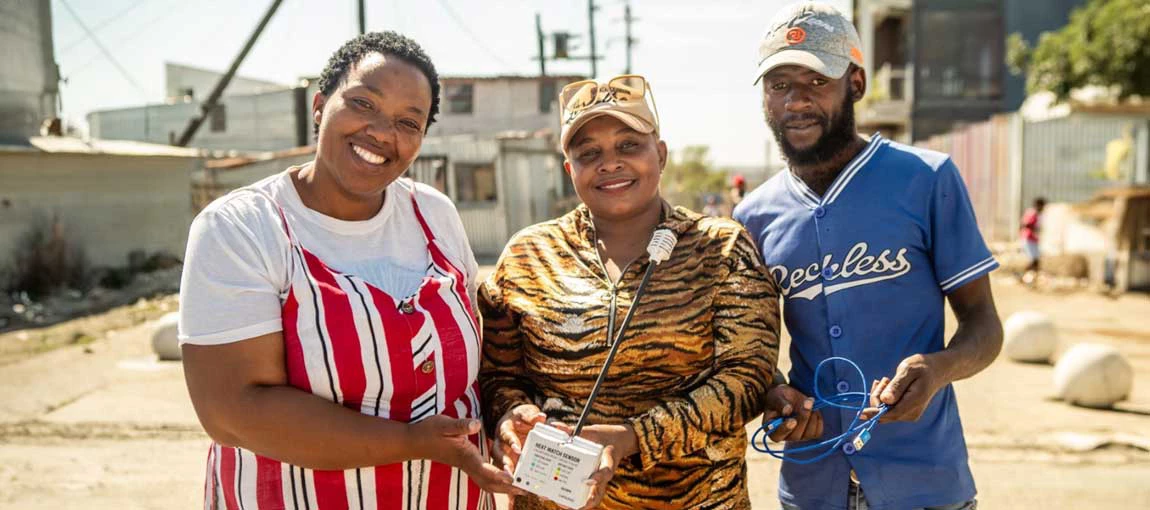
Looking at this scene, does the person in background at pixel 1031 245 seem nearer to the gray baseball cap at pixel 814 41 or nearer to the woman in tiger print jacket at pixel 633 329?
the gray baseball cap at pixel 814 41

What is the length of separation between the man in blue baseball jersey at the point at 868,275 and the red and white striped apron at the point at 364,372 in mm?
922

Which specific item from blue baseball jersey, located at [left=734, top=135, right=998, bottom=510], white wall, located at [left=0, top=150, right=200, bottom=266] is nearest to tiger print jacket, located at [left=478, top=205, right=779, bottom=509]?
blue baseball jersey, located at [left=734, top=135, right=998, bottom=510]

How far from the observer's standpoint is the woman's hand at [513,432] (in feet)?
7.46

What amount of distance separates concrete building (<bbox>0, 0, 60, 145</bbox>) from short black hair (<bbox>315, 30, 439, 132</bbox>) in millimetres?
15550

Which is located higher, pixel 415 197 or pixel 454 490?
pixel 415 197

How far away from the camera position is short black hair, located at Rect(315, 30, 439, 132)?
7.83 ft

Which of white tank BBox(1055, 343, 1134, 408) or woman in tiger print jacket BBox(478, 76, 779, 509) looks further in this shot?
white tank BBox(1055, 343, 1134, 408)

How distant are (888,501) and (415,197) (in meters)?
1.62

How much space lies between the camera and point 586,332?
242 centimetres

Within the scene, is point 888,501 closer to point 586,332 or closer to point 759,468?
point 586,332

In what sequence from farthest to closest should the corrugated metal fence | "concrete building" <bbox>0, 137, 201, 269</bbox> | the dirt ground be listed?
the corrugated metal fence, "concrete building" <bbox>0, 137, 201, 269</bbox>, the dirt ground

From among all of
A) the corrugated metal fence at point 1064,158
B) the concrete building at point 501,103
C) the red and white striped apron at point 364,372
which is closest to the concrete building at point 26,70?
the concrete building at point 501,103

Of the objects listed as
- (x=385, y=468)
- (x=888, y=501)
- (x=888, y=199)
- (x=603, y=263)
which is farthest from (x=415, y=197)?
(x=888, y=501)

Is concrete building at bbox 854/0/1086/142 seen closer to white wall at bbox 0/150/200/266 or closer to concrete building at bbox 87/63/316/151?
concrete building at bbox 87/63/316/151
